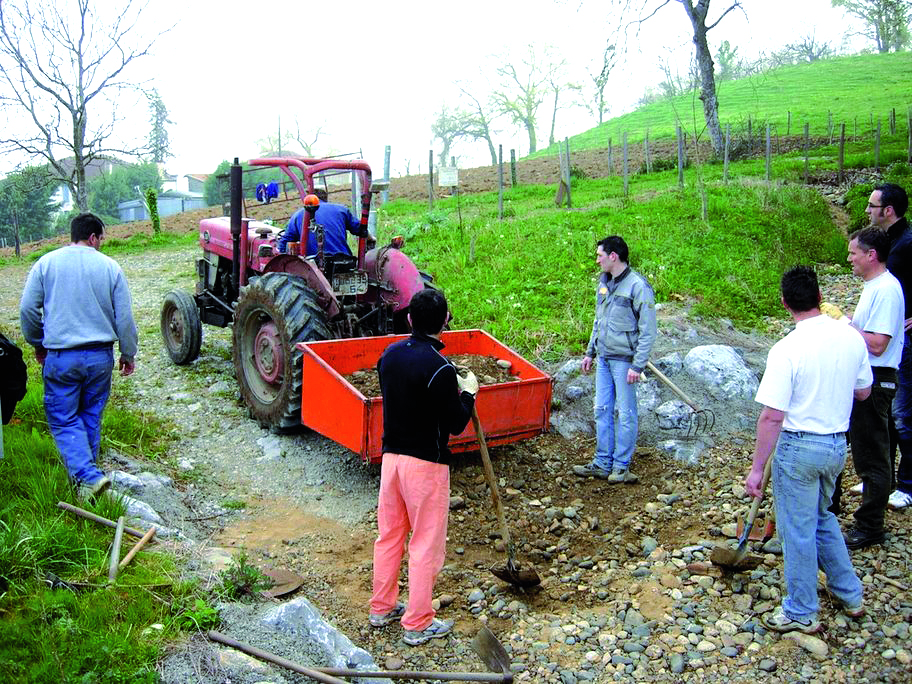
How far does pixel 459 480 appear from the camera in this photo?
5.82 metres

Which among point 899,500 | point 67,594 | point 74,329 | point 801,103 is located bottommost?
point 899,500

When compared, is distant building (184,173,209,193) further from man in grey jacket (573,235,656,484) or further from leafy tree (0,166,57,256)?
man in grey jacket (573,235,656,484)

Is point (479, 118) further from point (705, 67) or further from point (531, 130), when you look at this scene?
point (705, 67)

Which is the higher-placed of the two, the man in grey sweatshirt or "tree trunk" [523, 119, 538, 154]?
"tree trunk" [523, 119, 538, 154]

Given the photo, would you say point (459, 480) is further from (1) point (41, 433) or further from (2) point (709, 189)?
(2) point (709, 189)

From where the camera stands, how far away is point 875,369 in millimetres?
4246

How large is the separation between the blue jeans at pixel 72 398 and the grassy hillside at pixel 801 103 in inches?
782

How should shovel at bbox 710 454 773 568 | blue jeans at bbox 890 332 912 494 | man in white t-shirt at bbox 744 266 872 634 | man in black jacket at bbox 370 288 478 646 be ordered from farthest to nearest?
1. blue jeans at bbox 890 332 912 494
2. shovel at bbox 710 454 773 568
3. man in black jacket at bbox 370 288 478 646
4. man in white t-shirt at bbox 744 266 872 634

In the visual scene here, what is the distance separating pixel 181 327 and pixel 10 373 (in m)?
3.78

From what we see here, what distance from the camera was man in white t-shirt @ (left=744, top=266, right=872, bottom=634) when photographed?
3.48 meters

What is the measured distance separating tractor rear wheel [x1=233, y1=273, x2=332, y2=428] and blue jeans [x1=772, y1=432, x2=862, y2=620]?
12.3ft

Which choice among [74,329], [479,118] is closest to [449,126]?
[479,118]

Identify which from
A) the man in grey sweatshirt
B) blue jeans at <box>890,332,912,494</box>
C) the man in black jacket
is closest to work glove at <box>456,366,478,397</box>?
the man in black jacket

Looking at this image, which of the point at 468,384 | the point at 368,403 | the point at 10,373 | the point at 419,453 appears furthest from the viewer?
the point at 368,403
